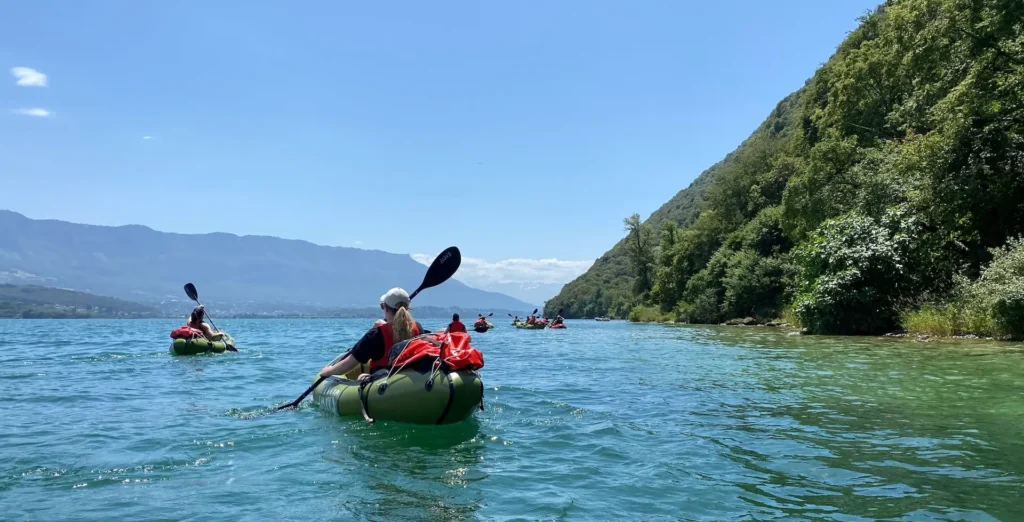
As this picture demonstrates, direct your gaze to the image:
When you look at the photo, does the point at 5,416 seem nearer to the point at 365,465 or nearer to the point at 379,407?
the point at 379,407

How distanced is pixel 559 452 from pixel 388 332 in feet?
11.6

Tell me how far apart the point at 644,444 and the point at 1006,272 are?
18.3 meters

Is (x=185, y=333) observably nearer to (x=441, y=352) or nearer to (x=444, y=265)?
(x=444, y=265)

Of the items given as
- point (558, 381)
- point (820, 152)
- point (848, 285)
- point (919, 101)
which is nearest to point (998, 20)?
point (919, 101)

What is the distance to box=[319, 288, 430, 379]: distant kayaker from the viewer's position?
A: 9602 mm

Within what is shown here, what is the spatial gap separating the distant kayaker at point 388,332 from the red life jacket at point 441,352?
0.40 metres

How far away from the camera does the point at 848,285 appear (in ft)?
90.0

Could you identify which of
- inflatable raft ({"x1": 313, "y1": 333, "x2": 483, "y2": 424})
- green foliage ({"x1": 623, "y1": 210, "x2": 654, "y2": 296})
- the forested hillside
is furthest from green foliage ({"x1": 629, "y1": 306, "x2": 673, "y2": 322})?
inflatable raft ({"x1": 313, "y1": 333, "x2": 483, "y2": 424})

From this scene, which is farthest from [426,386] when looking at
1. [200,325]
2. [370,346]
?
[200,325]

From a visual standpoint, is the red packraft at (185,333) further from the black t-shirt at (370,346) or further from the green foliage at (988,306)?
the green foliage at (988,306)

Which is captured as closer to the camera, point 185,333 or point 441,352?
point 441,352

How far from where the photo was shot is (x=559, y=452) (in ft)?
24.6

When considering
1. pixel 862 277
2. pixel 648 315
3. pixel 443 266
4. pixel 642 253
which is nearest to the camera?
pixel 443 266

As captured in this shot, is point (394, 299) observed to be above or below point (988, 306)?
below
